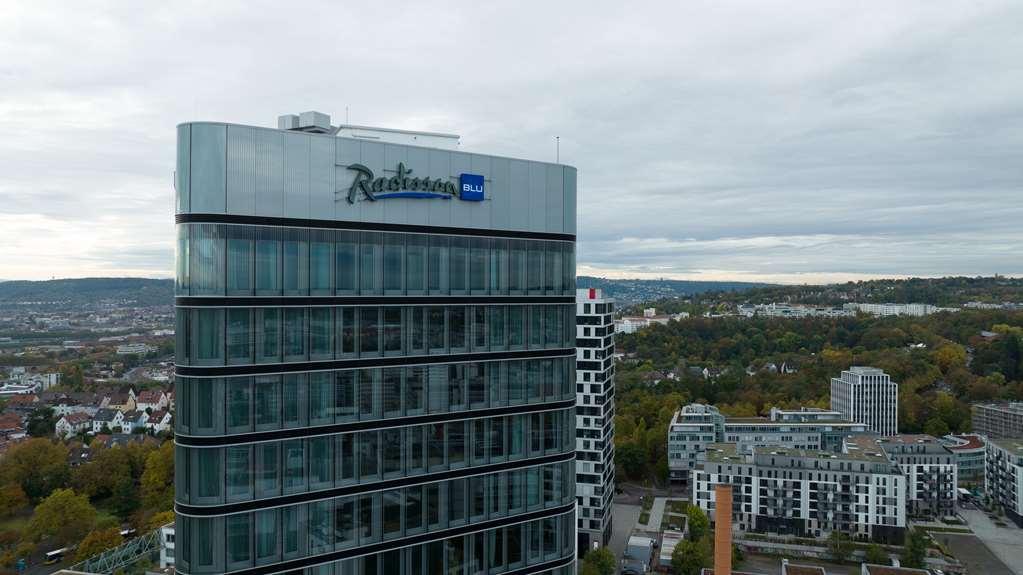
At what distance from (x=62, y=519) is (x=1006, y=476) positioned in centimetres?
11477

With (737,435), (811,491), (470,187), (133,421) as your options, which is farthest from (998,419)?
(133,421)

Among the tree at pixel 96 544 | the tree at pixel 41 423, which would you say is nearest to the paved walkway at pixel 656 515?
the tree at pixel 96 544

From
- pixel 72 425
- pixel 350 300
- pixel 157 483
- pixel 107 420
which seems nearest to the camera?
pixel 350 300

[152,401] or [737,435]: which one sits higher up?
[737,435]

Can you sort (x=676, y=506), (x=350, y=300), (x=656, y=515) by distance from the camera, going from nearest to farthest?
(x=350, y=300), (x=656, y=515), (x=676, y=506)

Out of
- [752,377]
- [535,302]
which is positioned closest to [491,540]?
[535,302]

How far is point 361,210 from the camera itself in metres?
24.8

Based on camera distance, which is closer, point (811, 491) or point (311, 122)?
point (311, 122)

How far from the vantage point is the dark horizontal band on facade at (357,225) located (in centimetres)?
2245

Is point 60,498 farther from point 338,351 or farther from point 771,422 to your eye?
point 771,422

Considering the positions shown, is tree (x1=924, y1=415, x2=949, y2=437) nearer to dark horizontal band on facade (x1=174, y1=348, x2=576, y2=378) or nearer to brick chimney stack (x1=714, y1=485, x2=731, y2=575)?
brick chimney stack (x1=714, y1=485, x2=731, y2=575)

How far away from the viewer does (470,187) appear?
27.1 m

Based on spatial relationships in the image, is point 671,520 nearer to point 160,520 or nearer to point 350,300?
point 160,520

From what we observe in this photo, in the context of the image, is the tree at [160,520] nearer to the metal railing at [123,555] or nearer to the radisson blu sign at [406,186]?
the metal railing at [123,555]
